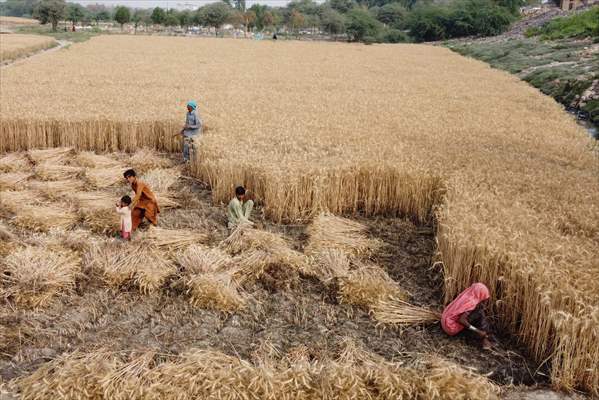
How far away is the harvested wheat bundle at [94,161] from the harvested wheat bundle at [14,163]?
0.97 meters

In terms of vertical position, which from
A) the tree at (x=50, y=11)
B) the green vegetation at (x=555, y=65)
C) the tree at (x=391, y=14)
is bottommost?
the green vegetation at (x=555, y=65)

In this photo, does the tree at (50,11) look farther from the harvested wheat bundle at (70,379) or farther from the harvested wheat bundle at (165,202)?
the harvested wheat bundle at (70,379)

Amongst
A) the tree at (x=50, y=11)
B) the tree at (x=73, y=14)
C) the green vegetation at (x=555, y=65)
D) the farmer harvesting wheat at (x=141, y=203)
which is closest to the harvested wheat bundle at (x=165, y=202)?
the farmer harvesting wheat at (x=141, y=203)

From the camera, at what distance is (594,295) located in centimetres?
454

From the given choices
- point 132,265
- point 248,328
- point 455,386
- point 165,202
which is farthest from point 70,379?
point 165,202

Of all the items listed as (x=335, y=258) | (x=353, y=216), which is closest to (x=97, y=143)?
(x=353, y=216)

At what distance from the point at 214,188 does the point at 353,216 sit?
257 centimetres

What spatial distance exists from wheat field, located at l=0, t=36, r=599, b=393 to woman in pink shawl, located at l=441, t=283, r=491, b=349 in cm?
28

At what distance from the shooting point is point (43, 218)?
7637 mm

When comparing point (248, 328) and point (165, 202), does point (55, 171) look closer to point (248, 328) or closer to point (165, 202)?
point (165, 202)

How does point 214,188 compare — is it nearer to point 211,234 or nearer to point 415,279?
point 211,234

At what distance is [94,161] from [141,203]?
3.68m

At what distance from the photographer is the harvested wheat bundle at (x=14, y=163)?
10055 mm

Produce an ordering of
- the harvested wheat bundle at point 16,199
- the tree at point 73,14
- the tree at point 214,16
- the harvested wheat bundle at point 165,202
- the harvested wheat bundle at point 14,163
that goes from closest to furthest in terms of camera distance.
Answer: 1. the harvested wheat bundle at point 16,199
2. the harvested wheat bundle at point 165,202
3. the harvested wheat bundle at point 14,163
4. the tree at point 214,16
5. the tree at point 73,14
